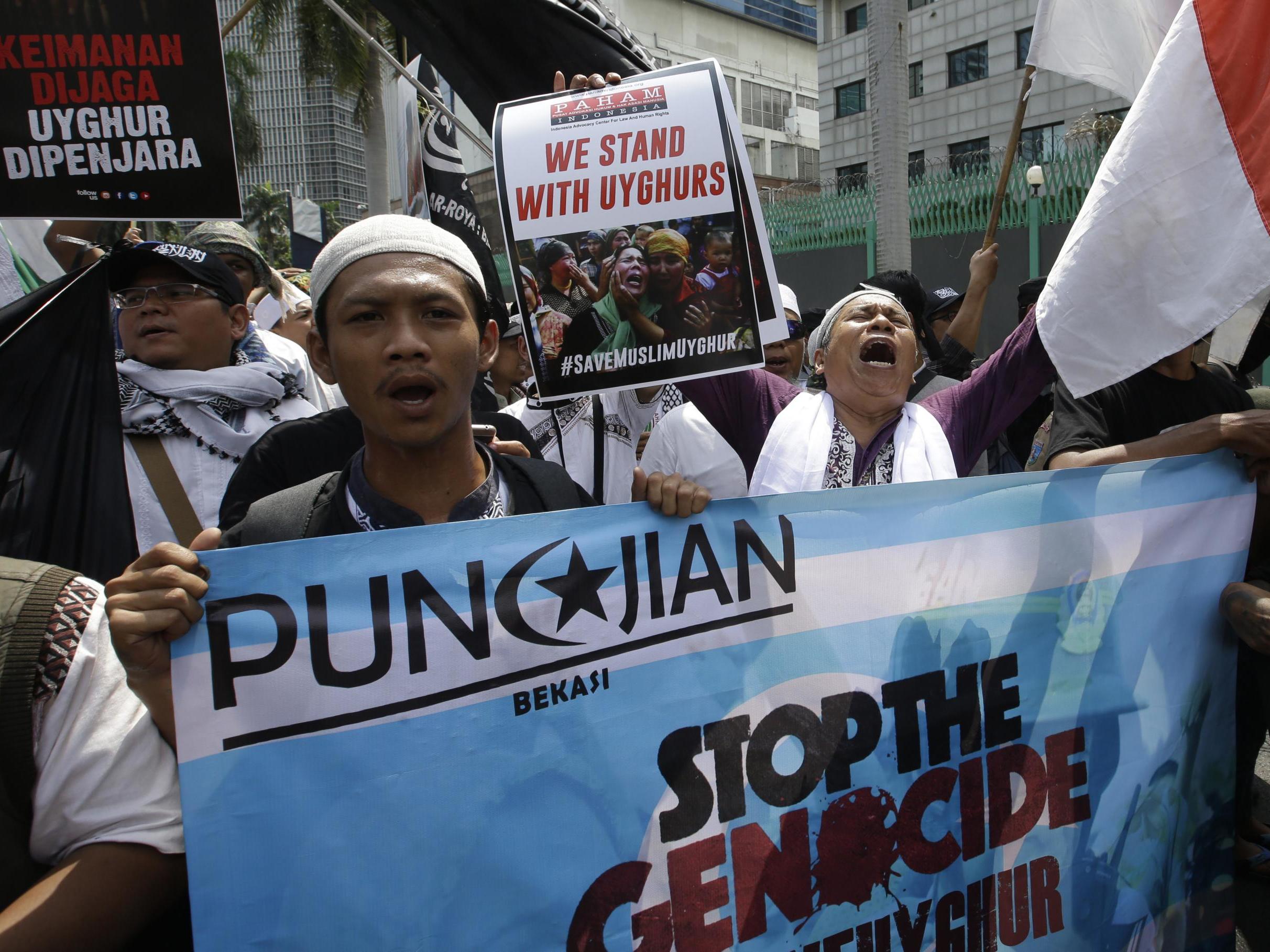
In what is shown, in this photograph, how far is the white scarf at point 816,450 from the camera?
8.19 feet

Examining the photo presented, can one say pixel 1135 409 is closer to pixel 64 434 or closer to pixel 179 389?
pixel 179 389

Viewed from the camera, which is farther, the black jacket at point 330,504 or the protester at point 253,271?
the protester at point 253,271

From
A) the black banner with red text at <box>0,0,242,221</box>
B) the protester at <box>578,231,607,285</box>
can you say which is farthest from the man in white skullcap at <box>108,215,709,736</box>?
the black banner with red text at <box>0,0,242,221</box>

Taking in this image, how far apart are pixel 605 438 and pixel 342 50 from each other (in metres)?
16.0

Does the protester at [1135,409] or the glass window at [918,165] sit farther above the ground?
the glass window at [918,165]

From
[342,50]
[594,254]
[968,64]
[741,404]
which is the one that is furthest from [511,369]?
[968,64]

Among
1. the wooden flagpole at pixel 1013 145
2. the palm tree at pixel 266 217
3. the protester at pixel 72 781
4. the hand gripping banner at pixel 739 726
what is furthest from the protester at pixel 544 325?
the palm tree at pixel 266 217

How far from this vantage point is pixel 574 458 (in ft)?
11.1

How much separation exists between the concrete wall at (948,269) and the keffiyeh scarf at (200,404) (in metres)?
10.5

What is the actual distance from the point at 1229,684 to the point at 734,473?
1.37 m

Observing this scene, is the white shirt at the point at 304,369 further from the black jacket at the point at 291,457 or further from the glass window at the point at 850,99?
the glass window at the point at 850,99

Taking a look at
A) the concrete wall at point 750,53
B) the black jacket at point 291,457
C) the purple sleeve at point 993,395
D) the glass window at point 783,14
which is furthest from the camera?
the glass window at point 783,14

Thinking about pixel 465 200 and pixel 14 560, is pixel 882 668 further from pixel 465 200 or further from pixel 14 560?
pixel 465 200

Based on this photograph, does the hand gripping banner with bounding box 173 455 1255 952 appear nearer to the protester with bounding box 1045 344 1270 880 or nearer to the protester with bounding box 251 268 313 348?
the protester with bounding box 1045 344 1270 880
